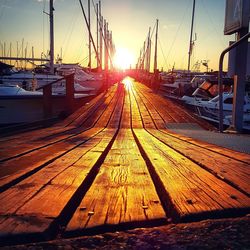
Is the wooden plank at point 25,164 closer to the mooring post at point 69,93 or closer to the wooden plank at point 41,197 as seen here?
the wooden plank at point 41,197

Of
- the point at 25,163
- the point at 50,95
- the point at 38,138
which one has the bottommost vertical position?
the point at 38,138

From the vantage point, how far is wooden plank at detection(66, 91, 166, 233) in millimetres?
1748

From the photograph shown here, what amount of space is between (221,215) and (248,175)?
983 millimetres

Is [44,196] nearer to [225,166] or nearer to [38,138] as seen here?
[225,166]

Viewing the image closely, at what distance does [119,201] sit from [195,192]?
49 cm

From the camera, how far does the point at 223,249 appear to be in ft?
4.83

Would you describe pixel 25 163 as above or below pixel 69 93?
below

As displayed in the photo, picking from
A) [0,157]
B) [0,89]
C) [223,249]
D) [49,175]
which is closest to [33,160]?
[0,157]

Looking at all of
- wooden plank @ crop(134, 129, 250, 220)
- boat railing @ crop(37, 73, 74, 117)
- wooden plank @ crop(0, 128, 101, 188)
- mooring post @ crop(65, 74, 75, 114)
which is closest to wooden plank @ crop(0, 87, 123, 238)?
wooden plank @ crop(0, 128, 101, 188)

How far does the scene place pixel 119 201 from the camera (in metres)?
2.07

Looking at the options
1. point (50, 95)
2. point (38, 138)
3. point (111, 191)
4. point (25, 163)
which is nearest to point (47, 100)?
point (50, 95)

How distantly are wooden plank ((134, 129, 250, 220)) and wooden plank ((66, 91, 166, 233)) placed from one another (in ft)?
0.33

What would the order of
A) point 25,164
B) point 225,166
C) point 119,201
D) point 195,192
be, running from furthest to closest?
point 25,164
point 225,166
point 195,192
point 119,201

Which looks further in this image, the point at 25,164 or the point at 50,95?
the point at 50,95
